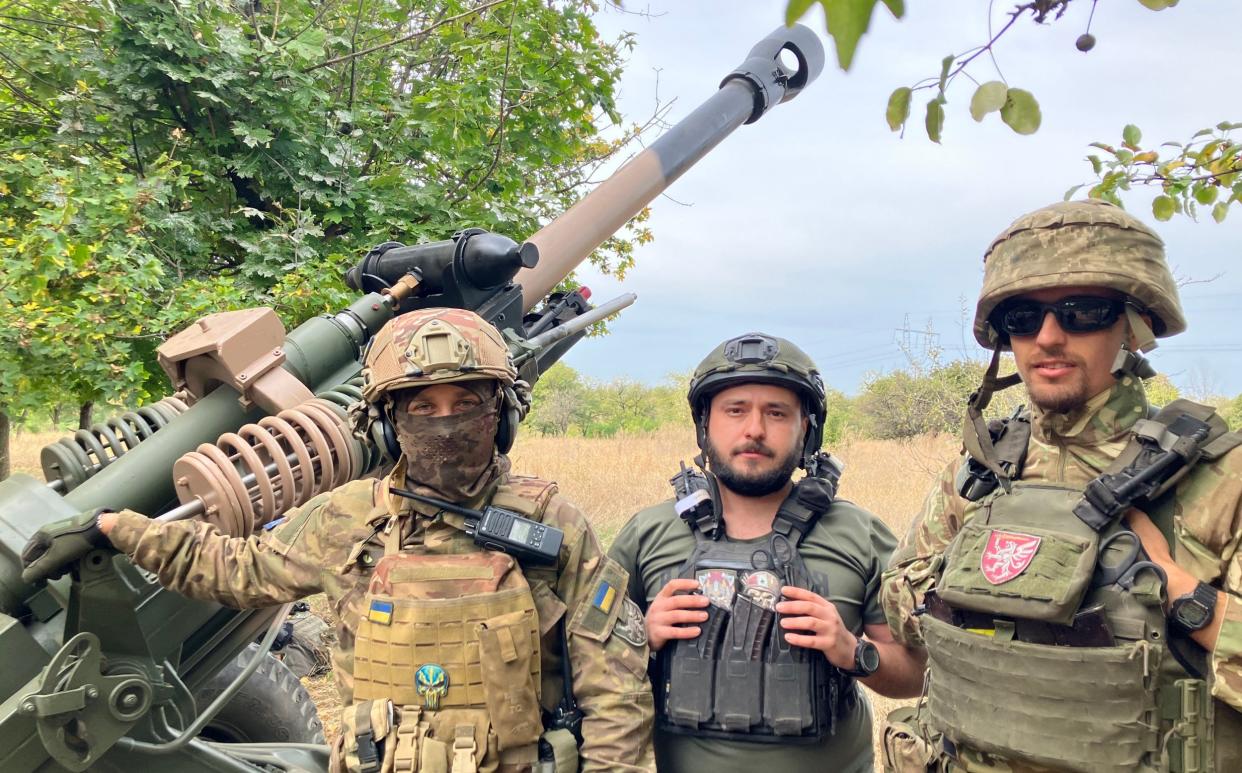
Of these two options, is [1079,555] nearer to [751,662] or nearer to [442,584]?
[751,662]

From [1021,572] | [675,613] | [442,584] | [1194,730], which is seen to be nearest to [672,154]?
→ [675,613]

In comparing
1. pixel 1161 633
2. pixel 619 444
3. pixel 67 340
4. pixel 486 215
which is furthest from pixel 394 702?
pixel 619 444

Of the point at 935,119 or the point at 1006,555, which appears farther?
the point at 1006,555

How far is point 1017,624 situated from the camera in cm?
225

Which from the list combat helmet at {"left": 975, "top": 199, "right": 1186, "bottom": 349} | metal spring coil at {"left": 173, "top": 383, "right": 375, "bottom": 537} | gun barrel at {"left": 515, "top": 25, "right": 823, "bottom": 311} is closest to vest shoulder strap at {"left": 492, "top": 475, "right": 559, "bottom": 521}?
metal spring coil at {"left": 173, "top": 383, "right": 375, "bottom": 537}

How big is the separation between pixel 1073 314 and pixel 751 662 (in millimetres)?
1276

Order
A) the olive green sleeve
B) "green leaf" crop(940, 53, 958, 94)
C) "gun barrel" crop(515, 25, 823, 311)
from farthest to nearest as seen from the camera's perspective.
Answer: "gun barrel" crop(515, 25, 823, 311) < the olive green sleeve < "green leaf" crop(940, 53, 958, 94)

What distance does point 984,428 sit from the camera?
8.45ft

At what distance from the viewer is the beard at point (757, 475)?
2.87 metres

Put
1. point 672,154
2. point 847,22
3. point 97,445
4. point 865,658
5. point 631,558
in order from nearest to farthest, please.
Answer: point 847,22 → point 865,658 → point 631,558 → point 97,445 → point 672,154

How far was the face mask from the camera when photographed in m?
2.70

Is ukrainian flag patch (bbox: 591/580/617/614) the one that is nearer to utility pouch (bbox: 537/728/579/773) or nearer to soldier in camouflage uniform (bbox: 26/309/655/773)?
soldier in camouflage uniform (bbox: 26/309/655/773)

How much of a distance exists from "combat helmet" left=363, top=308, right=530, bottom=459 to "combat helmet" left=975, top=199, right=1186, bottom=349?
140 centimetres

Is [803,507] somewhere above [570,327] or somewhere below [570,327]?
below
